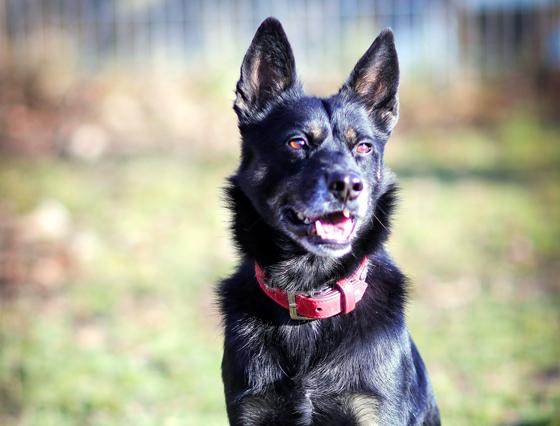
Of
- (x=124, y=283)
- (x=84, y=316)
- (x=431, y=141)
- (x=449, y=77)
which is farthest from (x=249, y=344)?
(x=449, y=77)

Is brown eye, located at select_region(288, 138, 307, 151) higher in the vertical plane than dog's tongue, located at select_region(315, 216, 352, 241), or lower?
higher

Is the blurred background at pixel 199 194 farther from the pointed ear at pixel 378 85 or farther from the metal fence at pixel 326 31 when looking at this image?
the pointed ear at pixel 378 85

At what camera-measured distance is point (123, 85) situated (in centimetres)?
1188

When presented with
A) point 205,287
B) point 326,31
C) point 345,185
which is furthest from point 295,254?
point 326,31

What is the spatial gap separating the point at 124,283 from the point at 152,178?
111 inches

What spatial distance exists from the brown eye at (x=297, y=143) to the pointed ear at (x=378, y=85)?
46 cm

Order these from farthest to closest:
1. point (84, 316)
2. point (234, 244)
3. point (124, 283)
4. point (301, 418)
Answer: point (124, 283), point (84, 316), point (234, 244), point (301, 418)

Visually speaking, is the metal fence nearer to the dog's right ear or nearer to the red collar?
the dog's right ear

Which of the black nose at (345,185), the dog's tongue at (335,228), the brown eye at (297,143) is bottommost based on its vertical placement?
the dog's tongue at (335,228)

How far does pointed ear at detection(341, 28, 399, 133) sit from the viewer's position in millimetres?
3656

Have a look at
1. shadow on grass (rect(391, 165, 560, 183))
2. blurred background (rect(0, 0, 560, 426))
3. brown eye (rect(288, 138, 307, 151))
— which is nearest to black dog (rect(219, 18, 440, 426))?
brown eye (rect(288, 138, 307, 151))

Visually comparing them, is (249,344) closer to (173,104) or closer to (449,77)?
(173,104)

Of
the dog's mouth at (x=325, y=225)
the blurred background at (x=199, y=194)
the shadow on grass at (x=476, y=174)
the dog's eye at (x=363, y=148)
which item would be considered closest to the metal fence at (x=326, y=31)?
the blurred background at (x=199, y=194)

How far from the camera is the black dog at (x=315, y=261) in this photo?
10.3 feet
